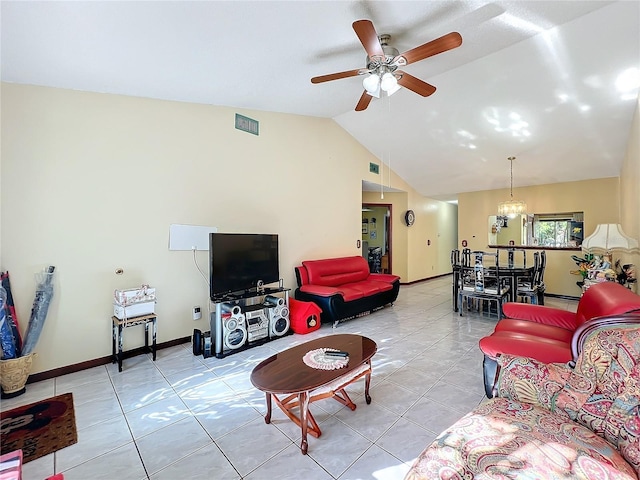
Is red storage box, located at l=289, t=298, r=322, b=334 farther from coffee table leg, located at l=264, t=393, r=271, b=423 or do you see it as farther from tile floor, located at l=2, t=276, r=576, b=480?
coffee table leg, located at l=264, t=393, r=271, b=423

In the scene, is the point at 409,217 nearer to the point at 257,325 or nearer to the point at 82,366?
the point at 257,325

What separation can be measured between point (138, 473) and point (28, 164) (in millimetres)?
2723

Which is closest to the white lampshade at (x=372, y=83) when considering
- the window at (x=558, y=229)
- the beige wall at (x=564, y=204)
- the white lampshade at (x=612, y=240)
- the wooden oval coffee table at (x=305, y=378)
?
the wooden oval coffee table at (x=305, y=378)

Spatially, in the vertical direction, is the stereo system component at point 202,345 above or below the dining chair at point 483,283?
Answer: below

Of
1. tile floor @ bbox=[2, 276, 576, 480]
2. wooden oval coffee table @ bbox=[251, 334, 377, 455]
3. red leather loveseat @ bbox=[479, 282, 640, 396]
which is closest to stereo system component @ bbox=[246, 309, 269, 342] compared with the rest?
tile floor @ bbox=[2, 276, 576, 480]

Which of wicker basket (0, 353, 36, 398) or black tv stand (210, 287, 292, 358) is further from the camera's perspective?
black tv stand (210, 287, 292, 358)

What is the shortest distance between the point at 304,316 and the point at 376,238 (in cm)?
541

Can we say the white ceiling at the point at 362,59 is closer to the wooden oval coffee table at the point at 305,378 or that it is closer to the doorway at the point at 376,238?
the wooden oval coffee table at the point at 305,378

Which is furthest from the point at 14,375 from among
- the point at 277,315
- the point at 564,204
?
the point at 564,204

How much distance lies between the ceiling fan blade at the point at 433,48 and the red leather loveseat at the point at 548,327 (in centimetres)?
200

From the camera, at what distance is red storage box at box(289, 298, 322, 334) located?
3885 millimetres

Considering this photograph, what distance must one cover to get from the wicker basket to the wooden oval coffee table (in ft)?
6.88

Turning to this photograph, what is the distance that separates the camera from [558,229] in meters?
6.25

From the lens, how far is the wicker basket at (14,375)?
2.33 m
